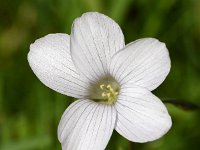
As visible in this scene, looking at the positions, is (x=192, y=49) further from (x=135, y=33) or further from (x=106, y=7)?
(x=106, y=7)

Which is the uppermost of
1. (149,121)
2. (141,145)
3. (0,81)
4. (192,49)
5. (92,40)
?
(92,40)

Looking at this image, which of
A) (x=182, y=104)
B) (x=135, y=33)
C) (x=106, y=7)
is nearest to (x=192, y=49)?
(x=135, y=33)

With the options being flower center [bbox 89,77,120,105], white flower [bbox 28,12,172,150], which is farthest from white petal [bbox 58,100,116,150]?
flower center [bbox 89,77,120,105]

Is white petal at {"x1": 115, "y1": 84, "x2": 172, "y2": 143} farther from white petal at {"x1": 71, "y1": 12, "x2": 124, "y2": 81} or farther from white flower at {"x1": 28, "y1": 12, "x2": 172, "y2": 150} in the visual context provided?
white petal at {"x1": 71, "y1": 12, "x2": 124, "y2": 81}

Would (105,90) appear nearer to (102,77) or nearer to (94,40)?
(102,77)

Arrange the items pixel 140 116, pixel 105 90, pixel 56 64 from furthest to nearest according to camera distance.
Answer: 1. pixel 105 90
2. pixel 56 64
3. pixel 140 116

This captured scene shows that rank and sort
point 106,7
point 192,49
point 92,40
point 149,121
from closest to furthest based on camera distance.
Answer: point 149,121, point 92,40, point 192,49, point 106,7

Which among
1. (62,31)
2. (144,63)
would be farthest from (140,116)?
(62,31)
